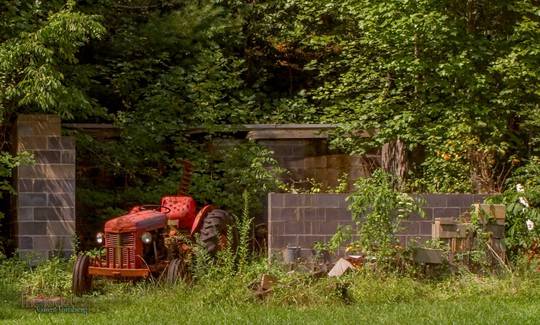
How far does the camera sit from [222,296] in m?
9.23

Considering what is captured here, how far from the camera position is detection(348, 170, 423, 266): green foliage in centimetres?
1042

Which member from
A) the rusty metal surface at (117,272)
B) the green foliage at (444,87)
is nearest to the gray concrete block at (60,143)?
the rusty metal surface at (117,272)

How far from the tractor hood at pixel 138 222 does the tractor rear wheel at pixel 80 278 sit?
505 mm

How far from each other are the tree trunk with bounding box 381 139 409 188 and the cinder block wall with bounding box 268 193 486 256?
264cm

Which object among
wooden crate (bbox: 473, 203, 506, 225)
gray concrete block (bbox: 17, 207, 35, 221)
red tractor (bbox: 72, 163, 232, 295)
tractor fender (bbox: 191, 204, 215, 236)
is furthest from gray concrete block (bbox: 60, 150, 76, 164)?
wooden crate (bbox: 473, 203, 506, 225)

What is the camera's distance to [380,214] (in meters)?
10.5

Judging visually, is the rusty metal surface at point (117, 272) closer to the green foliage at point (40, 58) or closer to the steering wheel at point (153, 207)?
the steering wheel at point (153, 207)

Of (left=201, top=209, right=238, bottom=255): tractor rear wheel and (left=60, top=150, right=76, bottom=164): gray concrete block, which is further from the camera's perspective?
(left=60, top=150, right=76, bottom=164): gray concrete block

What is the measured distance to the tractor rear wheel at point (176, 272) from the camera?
33.5 ft

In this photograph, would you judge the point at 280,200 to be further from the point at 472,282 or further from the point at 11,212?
the point at 11,212

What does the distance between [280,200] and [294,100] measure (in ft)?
14.0

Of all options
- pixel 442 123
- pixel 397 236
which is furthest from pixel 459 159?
pixel 397 236

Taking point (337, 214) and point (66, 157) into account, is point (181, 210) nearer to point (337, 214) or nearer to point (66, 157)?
point (66, 157)

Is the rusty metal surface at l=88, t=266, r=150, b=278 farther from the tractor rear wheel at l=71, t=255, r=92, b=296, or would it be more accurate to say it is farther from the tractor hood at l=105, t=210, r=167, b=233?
the tractor hood at l=105, t=210, r=167, b=233
